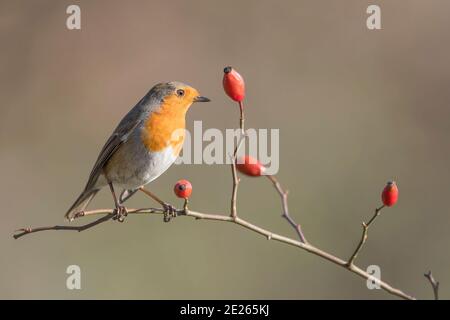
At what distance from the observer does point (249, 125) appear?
6887mm

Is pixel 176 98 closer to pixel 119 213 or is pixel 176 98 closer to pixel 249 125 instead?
pixel 119 213

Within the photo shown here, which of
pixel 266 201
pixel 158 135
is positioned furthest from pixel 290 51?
pixel 158 135

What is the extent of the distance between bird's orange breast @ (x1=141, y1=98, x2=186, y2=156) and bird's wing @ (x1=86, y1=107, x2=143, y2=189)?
3.6 inches

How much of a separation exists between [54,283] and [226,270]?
1.47 meters

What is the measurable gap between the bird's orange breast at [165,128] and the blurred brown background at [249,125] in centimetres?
223

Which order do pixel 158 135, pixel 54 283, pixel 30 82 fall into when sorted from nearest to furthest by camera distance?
pixel 158 135
pixel 54 283
pixel 30 82

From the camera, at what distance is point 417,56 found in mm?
8125

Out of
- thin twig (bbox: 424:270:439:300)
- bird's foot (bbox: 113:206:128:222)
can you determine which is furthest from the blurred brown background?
thin twig (bbox: 424:270:439:300)

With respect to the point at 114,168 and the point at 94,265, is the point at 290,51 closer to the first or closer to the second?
the point at 94,265

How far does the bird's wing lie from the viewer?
3.86m

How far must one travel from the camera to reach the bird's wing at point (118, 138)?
3863 mm

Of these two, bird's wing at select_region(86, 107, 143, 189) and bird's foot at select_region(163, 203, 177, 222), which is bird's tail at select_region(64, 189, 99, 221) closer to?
bird's wing at select_region(86, 107, 143, 189)

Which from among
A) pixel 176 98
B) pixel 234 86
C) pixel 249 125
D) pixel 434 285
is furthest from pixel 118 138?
pixel 249 125

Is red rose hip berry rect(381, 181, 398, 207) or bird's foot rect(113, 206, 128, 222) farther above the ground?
red rose hip berry rect(381, 181, 398, 207)
